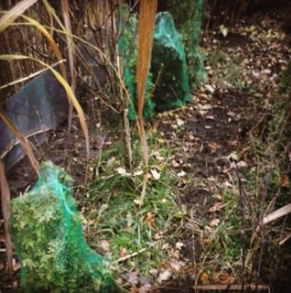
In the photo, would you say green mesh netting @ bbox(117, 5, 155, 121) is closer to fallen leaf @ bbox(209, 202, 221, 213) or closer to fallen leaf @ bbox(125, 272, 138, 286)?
fallen leaf @ bbox(209, 202, 221, 213)

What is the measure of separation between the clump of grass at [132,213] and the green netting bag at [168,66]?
1.90 feet

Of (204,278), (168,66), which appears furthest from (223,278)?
(168,66)

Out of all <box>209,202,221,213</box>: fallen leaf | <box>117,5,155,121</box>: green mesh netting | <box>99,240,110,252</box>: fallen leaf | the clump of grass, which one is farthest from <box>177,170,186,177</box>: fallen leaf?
<box>99,240,110,252</box>: fallen leaf

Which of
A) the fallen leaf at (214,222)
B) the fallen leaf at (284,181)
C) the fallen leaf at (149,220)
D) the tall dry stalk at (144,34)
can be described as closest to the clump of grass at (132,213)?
the fallen leaf at (149,220)

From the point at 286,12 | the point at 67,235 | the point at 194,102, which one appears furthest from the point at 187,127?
the point at 286,12

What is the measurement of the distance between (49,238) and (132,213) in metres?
0.75

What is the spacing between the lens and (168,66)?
303cm

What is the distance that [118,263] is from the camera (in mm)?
2127

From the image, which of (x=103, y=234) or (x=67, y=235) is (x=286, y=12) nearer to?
(x=103, y=234)

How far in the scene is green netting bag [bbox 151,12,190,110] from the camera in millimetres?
2973

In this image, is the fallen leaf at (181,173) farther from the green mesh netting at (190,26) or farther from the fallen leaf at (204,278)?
the green mesh netting at (190,26)

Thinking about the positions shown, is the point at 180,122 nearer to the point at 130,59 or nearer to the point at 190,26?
the point at 130,59

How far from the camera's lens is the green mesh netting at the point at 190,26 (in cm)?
319

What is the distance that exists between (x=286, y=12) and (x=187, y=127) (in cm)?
180
